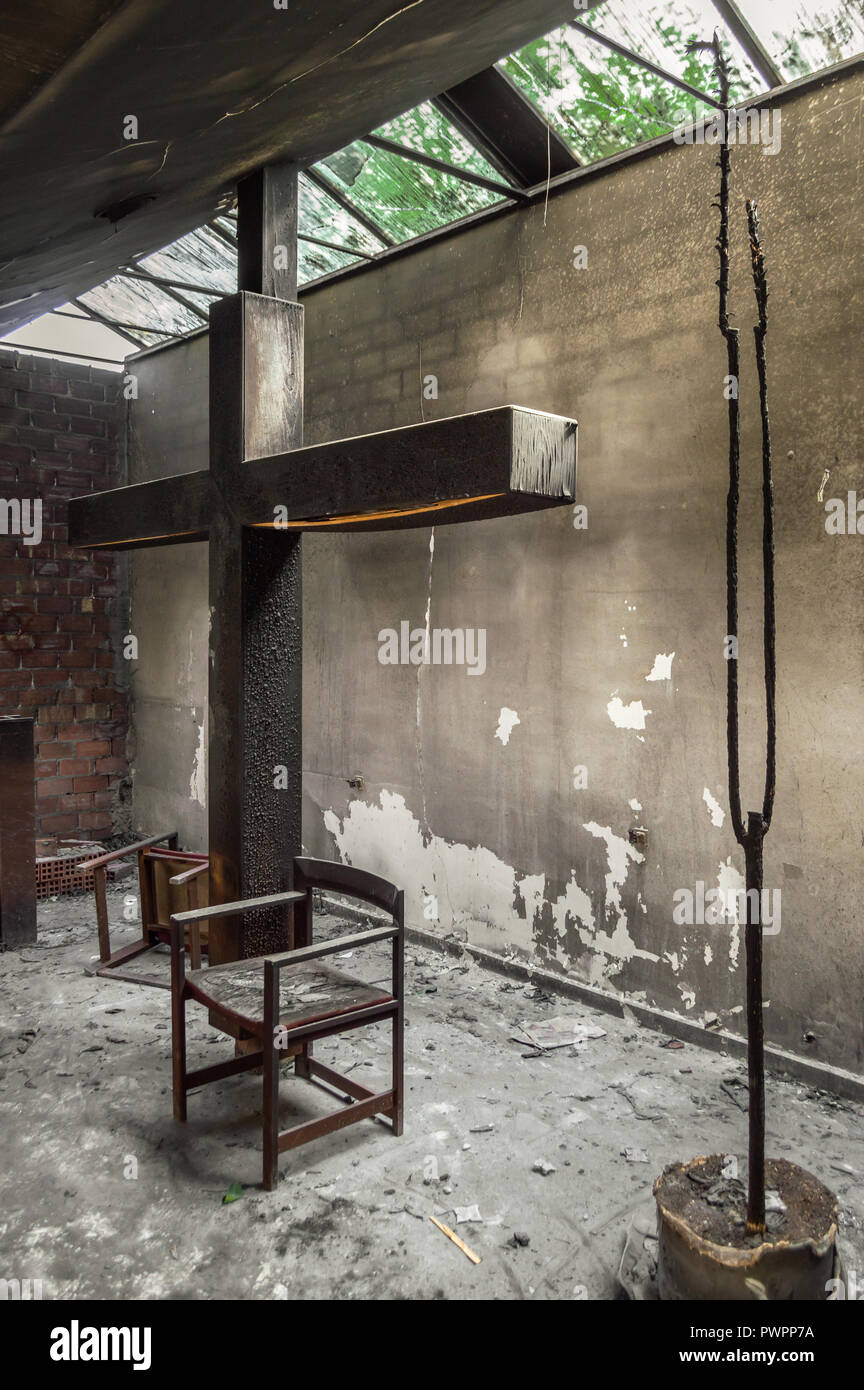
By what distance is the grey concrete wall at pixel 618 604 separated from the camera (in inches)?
119

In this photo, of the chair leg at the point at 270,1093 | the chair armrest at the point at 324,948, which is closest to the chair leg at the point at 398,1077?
the chair armrest at the point at 324,948

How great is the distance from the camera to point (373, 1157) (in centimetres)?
267

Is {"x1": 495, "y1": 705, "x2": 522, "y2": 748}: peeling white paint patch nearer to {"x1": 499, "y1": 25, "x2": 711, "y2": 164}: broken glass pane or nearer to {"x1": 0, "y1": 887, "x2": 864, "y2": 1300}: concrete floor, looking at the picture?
{"x1": 0, "y1": 887, "x2": 864, "y2": 1300}: concrete floor

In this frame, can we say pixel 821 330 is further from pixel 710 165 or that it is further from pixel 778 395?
Result: pixel 710 165

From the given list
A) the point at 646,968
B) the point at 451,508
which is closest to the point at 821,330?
the point at 451,508

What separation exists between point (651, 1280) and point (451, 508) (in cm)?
197

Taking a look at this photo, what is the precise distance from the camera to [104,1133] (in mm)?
2793

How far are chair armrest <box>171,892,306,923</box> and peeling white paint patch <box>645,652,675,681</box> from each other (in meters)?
1.62

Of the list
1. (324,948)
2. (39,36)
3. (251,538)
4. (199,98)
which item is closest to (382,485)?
(251,538)

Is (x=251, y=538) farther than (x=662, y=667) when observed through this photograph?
No

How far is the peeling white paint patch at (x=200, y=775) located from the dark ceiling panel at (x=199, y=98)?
3.20 meters

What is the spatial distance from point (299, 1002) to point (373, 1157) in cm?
52

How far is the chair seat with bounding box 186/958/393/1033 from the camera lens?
2.59 meters

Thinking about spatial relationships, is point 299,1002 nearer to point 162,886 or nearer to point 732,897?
point 732,897
